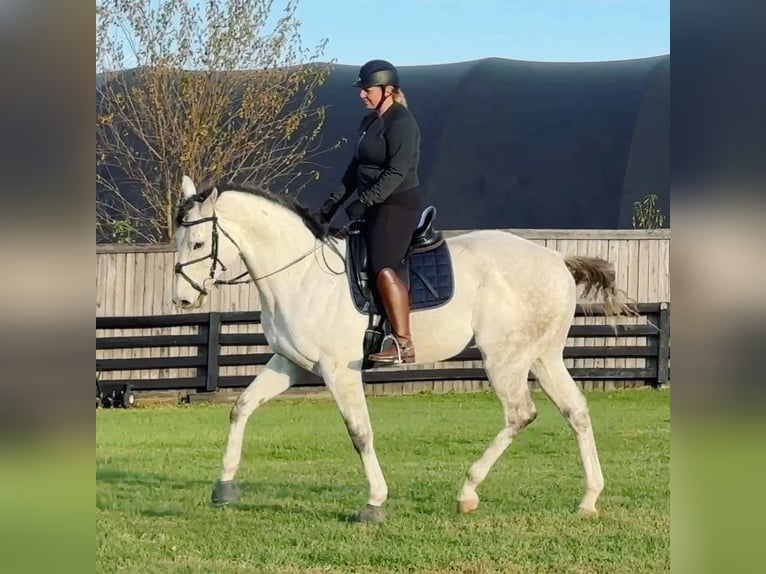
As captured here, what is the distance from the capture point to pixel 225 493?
231 inches

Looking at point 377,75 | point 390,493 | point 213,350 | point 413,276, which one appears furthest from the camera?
point 213,350

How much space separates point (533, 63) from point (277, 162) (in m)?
5.69

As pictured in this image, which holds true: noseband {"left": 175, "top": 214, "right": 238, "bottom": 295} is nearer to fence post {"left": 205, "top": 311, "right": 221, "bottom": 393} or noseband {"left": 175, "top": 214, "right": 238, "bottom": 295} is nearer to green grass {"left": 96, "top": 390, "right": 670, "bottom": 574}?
green grass {"left": 96, "top": 390, "right": 670, "bottom": 574}

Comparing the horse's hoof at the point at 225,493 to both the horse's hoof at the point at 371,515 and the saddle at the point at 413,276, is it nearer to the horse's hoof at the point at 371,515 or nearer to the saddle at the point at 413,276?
the horse's hoof at the point at 371,515

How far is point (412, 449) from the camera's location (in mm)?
8383

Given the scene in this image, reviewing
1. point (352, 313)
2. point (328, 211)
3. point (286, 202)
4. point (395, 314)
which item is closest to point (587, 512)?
point (395, 314)

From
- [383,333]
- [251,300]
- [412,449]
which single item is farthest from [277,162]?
[383,333]

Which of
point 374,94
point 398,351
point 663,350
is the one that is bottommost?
point 663,350

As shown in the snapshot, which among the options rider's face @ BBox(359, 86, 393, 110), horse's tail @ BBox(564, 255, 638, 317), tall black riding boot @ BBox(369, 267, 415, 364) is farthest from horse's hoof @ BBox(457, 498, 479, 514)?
rider's face @ BBox(359, 86, 393, 110)

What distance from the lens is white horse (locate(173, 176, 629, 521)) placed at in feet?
17.9

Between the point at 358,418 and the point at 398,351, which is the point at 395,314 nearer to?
the point at 398,351

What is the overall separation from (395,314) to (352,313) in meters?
0.25

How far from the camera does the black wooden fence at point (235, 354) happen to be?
389 inches
